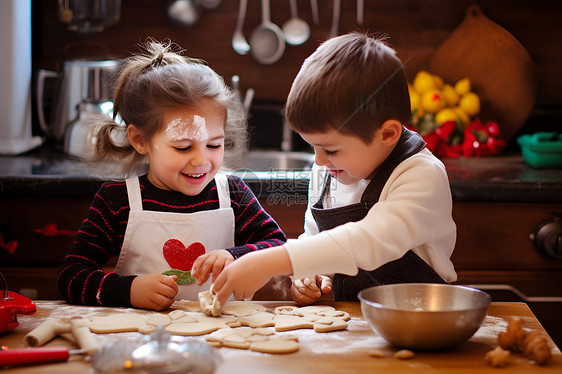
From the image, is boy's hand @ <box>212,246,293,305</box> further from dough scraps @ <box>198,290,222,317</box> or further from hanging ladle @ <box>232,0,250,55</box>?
hanging ladle @ <box>232,0,250,55</box>

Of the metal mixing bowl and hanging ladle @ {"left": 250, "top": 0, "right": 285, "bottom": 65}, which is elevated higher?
hanging ladle @ {"left": 250, "top": 0, "right": 285, "bottom": 65}

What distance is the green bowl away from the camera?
5.76 ft

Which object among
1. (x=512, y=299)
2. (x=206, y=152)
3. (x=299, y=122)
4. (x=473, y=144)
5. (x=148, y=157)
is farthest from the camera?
(x=473, y=144)

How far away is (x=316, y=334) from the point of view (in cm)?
90

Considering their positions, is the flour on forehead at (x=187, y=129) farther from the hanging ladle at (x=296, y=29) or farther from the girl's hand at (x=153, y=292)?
the hanging ladle at (x=296, y=29)

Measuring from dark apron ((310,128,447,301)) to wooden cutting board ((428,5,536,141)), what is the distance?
1.03 metres

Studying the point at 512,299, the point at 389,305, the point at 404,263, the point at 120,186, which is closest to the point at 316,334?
the point at 389,305

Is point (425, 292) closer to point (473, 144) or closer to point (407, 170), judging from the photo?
point (407, 170)

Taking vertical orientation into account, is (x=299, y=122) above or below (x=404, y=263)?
above

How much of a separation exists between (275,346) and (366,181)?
0.40 metres

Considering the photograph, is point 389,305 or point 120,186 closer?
point 389,305

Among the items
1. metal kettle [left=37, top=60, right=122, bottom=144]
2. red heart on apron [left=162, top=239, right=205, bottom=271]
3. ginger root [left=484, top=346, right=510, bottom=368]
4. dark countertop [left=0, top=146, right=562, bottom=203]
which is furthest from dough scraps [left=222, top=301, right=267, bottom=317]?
metal kettle [left=37, top=60, right=122, bottom=144]

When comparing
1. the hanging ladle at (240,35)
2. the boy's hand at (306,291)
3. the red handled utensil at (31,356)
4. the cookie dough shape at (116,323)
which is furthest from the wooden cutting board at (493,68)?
the red handled utensil at (31,356)

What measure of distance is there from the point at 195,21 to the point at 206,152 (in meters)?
1.08
